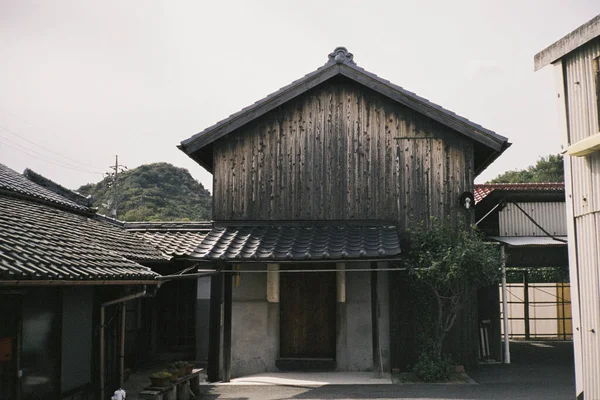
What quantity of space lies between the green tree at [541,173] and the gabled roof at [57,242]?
37.5 m

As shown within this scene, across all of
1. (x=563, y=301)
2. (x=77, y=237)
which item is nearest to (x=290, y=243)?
(x=77, y=237)

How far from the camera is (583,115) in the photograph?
7891mm

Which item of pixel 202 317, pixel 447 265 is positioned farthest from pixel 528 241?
pixel 202 317

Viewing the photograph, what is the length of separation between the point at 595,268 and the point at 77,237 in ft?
26.8

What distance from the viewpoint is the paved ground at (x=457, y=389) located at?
1035 cm

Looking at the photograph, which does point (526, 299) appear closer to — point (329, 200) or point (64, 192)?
point (329, 200)

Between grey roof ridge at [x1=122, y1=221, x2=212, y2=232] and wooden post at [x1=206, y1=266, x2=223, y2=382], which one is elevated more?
grey roof ridge at [x1=122, y1=221, x2=212, y2=232]

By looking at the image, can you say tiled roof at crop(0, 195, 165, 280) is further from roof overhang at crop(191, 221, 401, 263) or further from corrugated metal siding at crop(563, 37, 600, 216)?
corrugated metal siding at crop(563, 37, 600, 216)

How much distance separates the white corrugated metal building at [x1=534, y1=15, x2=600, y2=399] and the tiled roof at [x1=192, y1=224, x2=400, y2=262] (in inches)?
154

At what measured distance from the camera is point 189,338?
50.4 ft

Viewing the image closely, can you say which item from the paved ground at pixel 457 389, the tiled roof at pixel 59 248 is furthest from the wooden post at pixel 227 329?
the tiled roof at pixel 59 248

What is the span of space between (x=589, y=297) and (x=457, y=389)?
4.03 metres

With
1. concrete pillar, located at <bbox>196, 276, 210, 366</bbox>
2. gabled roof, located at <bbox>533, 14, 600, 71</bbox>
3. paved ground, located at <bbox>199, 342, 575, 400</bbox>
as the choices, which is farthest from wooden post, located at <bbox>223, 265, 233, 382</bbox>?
gabled roof, located at <bbox>533, 14, 600, 71</bbox>

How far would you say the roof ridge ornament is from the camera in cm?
1330
